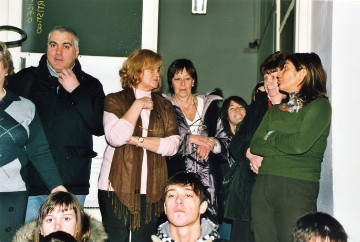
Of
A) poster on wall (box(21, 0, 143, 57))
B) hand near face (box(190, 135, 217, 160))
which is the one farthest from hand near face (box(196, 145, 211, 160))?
poster on wall (box(21, 0, 143, 57))

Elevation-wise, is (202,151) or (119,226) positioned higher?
(202,151)

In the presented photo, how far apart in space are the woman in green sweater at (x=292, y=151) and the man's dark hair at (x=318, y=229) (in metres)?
0.19

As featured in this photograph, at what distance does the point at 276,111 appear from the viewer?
3.16 m

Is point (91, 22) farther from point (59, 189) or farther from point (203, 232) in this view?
point (203, 232)

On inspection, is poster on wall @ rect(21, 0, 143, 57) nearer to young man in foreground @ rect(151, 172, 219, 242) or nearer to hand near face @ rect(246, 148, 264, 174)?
hand near face @ rect(246, 148, 264, 174)

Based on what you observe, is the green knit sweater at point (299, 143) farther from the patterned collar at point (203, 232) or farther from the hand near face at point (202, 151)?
the hand near face at point (202, 151)

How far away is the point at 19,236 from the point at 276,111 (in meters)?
1.56

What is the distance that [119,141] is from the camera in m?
3.31

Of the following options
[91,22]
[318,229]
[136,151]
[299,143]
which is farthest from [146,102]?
[91,22]

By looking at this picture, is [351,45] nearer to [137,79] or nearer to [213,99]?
[213,99]

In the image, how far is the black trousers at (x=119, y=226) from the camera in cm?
322

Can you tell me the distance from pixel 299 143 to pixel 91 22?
243cm

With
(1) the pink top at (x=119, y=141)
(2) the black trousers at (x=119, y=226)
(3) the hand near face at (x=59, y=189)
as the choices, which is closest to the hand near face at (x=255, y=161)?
(1) the pink top at (x=119, y=141)

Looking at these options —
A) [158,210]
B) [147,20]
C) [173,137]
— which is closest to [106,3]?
[147,20]
